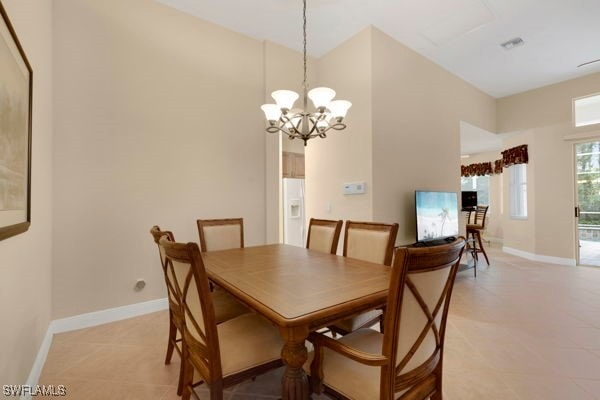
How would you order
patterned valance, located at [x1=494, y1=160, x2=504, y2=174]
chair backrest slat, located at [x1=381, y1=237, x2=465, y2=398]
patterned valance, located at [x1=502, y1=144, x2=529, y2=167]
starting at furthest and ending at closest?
patterned valance, located at [x1=494, y1=160, x2=504, y2=174] < patterned valance, located at [x1=502, y1=144, x2=529, y2=167] < chair backrest slat, located at [x1=381, y1=237, x2=465, y2=398]

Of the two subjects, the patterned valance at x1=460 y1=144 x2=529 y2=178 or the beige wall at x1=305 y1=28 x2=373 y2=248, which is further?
the patterned valance at x1=460 y1=144 x2=529 y2=178

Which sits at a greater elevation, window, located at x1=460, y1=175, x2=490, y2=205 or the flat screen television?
window, located at x1=460, y1=175, x2=490, y2=205

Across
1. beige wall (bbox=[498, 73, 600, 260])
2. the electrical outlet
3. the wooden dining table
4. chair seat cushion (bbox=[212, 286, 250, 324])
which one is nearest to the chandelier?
the wooden dining table

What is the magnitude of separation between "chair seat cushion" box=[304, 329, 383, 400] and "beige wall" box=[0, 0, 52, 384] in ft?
4.70

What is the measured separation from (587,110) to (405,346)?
6338mm

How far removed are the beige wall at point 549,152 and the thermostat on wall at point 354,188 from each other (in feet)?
14.2

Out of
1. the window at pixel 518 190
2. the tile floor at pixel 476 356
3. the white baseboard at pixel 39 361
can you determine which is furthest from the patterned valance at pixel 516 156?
the white baseboard at pixel 39 361

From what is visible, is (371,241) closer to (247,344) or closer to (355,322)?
(355,322)

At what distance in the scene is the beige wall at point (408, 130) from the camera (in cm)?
339

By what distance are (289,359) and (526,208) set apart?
670 centimetres

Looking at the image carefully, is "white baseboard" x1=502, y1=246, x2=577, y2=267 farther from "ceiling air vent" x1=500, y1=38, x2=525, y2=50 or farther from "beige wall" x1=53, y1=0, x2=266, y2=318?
"beige wall" x1=53, y1=0, x2=266, y2=318

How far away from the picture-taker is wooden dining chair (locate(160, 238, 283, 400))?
3.59 feet

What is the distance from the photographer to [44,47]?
2137 millimetres

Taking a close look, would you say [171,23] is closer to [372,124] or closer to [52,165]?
[52,165]
